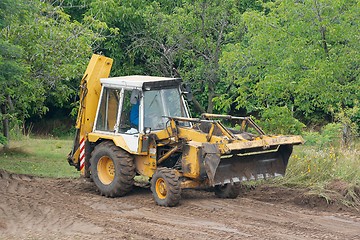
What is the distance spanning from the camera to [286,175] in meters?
15.4

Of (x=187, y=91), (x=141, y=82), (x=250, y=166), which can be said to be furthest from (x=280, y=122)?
(x=141, y=82)

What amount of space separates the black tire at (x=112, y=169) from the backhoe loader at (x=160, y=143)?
2cm

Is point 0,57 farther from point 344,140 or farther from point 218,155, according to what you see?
point 344,140

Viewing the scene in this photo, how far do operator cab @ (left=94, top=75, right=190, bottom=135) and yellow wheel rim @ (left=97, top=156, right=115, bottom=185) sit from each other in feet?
2.04

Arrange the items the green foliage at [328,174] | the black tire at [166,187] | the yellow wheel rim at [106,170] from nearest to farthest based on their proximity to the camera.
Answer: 1. the black tire at [166,187]
2. the green foliage at [328,174]
3. the yellow wheel rim at [106,170]

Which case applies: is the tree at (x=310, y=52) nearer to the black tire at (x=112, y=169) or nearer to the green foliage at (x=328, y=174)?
the green foliage at (x=328, y=174)

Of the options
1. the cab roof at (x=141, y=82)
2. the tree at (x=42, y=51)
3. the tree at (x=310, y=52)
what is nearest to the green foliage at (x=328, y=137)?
the tree at (x=310, y=52)

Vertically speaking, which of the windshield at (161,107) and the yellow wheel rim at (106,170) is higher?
the windshield at (161,107)

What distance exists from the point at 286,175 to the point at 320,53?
5257 millimetres

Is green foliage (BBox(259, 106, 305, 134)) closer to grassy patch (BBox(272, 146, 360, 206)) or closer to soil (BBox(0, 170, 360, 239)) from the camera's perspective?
grassy patch (BBox(272, 146, 360, 206))

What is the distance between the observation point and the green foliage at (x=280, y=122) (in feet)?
66.4

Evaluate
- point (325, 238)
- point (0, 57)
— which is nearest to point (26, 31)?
point (0, 57)

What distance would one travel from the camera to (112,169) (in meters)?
15.0

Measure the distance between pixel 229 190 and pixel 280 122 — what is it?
6.46 m
